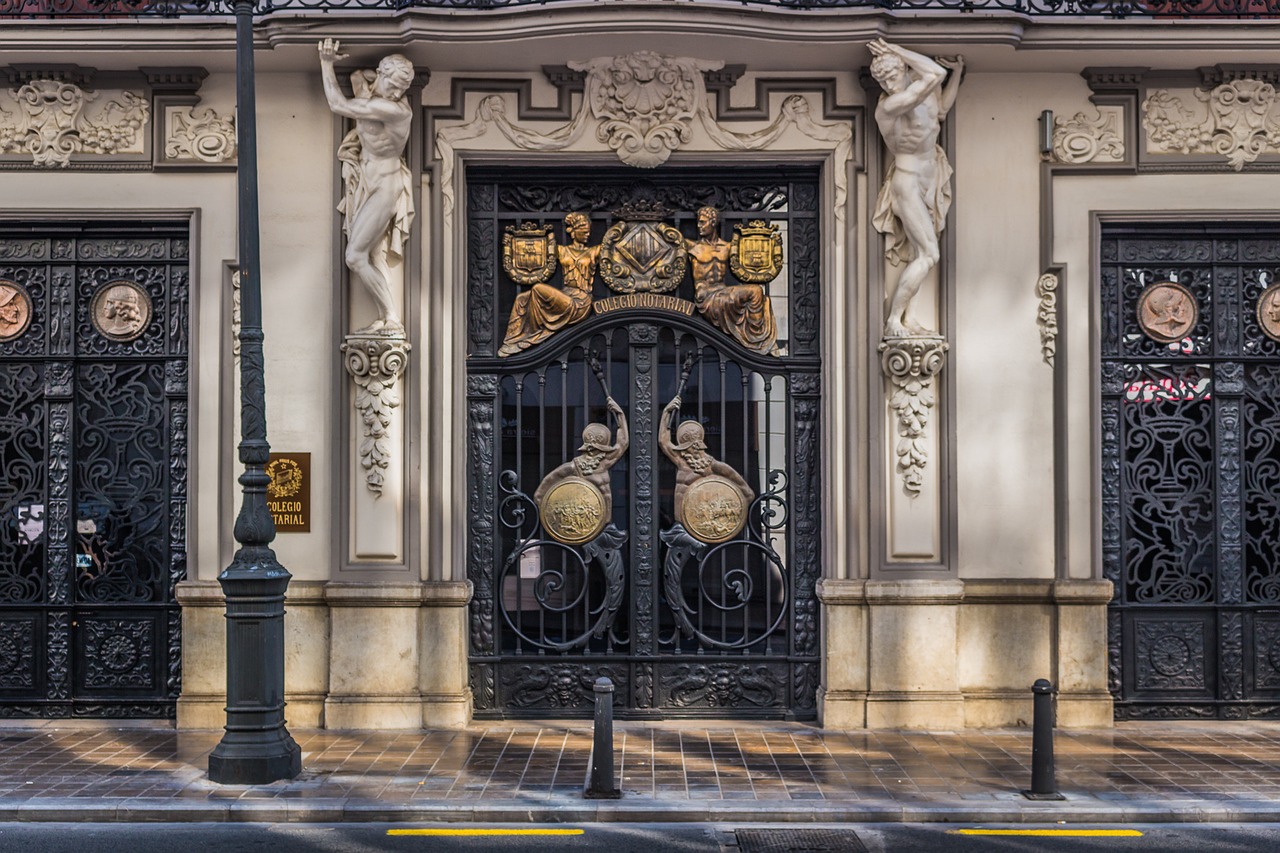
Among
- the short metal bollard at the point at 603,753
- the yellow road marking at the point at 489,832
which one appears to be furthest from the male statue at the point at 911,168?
the yellow road marking at the point at 489,832

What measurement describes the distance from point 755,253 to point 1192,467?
13.5ft

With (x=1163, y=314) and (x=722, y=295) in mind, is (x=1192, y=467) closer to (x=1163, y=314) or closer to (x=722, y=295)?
(x=1163, y=314)

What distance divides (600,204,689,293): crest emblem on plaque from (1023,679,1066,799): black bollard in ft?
15.7

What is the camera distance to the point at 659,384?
12359 mm

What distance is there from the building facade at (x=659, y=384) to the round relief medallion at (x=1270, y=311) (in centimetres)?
4

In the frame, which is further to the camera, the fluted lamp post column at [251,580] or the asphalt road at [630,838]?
the fluted lamp post column at [251,580]

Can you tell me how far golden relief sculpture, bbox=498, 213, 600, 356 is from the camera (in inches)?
483

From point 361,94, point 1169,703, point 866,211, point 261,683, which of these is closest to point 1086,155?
point 866,211

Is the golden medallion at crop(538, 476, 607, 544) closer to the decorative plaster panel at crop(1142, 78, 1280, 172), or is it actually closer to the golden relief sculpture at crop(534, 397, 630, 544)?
the golden relief sculpture at crop(534, 397, 630, 544)

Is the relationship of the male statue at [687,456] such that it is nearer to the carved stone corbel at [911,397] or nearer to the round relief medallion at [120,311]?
the carved stone corbel at [911,397]

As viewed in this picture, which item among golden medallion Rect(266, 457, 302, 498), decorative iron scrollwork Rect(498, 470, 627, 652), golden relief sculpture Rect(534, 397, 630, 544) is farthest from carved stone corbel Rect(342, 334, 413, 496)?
golden relief sculpture Rect(534, 397, 630, 544)

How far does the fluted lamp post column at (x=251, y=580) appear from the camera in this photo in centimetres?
989

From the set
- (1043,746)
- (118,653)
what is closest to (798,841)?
(1043,746)

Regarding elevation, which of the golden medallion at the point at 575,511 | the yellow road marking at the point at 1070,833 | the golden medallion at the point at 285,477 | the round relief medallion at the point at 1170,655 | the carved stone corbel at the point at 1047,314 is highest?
the carved stone corbel at the point at 1047,314
